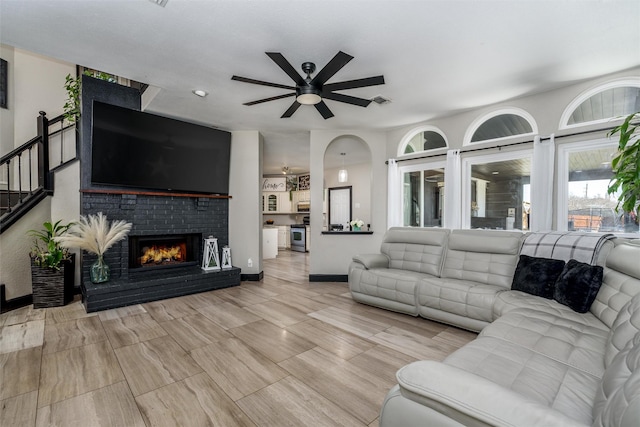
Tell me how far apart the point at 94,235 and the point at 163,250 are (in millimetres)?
1137

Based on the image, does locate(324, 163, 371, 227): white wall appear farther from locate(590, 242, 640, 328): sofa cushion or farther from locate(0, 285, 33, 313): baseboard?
locate(0, 285, 33, 313): baseboard

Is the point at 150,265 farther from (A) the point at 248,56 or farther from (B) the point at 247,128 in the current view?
(A) the point at 248,56

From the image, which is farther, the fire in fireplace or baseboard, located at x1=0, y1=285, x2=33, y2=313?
the fire in fireplace

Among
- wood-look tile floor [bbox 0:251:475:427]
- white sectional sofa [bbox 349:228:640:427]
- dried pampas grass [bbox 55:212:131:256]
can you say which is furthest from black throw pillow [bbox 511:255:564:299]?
dried pampas grass [bbox 55:212:131:256]

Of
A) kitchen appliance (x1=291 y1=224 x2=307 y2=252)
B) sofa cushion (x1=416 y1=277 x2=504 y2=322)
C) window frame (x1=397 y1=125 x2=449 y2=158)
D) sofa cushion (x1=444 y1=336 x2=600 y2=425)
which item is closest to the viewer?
sofa cushion (x1=444 y1=336 x2=600 y2=425)

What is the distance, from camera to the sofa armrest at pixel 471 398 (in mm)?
784

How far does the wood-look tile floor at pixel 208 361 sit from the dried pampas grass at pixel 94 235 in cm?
78

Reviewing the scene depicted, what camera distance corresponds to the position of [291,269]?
Answer: 6.04 m

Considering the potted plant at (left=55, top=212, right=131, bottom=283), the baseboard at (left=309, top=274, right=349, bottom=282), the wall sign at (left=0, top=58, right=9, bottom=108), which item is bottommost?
the baseboard at (left=309, top=274, right=349, bottom=282)

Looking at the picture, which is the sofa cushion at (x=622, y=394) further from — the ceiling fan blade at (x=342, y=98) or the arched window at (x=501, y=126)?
the arched window at (x=501, y=126)

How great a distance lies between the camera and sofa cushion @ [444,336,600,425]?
1169 millimetres

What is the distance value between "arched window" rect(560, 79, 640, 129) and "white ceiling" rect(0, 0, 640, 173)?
25cm

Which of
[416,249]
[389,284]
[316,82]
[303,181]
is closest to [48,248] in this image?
[316,82]

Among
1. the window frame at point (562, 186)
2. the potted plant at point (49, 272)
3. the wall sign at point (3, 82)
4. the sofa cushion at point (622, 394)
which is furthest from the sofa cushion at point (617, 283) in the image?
the wall sign at point (3, 82)
